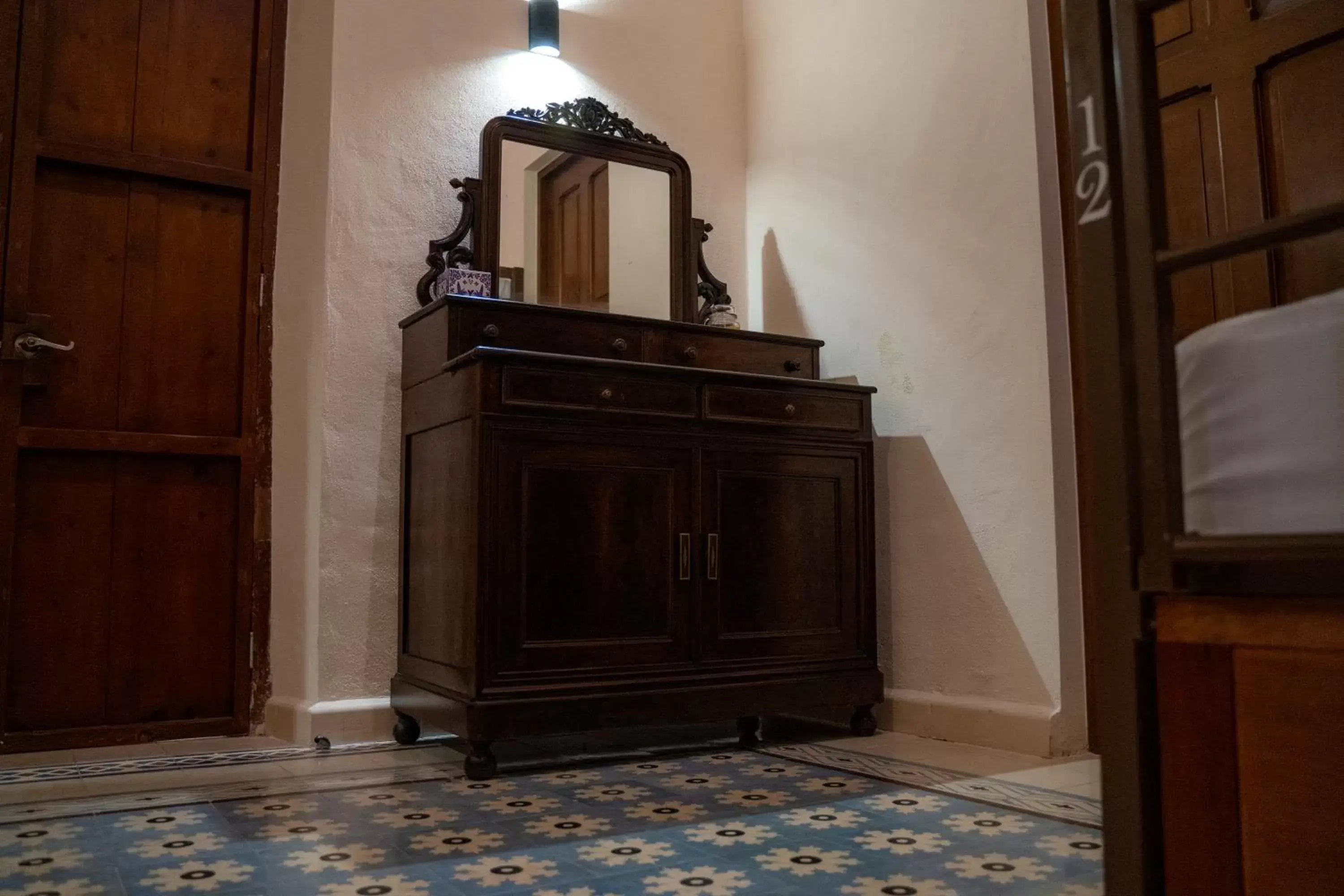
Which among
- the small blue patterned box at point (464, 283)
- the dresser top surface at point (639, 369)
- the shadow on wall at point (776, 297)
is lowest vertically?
the dresser top surface at point (639, 369)

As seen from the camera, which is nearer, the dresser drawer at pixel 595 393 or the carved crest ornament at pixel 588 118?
the dresser drawer at pixel 595 393

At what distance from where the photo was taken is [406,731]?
2578 mm

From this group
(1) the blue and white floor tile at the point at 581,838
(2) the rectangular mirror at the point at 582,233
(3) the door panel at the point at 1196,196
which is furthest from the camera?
(2) the rectangular mirror at the point at 582,233

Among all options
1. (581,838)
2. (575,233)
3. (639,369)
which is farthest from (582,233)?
(581,838)

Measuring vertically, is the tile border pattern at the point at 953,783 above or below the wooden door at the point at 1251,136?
below

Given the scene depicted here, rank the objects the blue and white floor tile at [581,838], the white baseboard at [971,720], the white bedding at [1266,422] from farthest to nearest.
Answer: the white baseboard at [971,720]
the blue and white floor tile at [581,838]
the white bedding at [1266,422]

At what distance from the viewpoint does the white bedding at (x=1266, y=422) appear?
0.85m

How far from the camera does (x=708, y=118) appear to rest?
349cm

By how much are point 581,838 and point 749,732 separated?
3.19 ft

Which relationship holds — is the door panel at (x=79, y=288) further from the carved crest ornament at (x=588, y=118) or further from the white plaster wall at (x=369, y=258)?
the carved crest ornament at (x=588, y=118)

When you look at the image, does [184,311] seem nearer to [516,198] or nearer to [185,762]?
[516,198]

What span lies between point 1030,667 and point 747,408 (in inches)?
37.4

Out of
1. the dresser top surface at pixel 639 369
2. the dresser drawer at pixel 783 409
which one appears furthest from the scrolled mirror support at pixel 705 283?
the dresser drawer at pixel 783 409

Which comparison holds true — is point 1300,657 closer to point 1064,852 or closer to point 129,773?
point 1064,852
